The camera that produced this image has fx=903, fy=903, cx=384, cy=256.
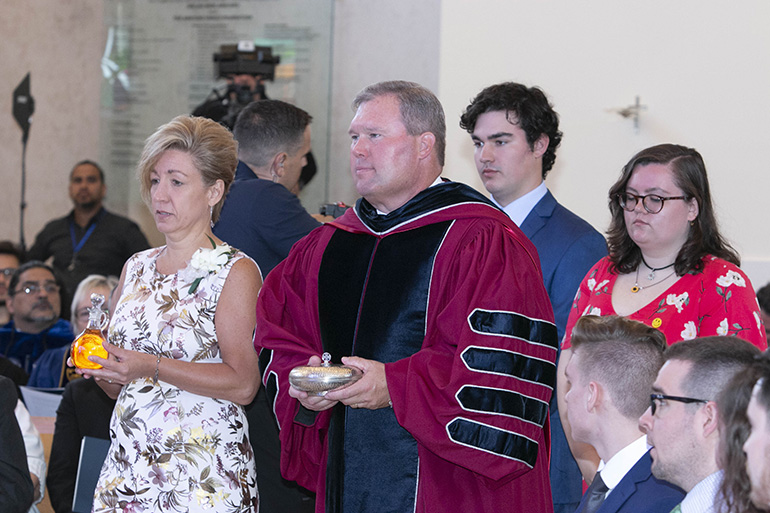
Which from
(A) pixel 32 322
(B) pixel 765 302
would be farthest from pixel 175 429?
(B) pixel 765 302

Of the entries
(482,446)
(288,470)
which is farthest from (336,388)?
(288,470)

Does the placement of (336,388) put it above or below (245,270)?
below

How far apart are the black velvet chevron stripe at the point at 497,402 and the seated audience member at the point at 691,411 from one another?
341 millimetres

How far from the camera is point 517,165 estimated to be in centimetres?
308

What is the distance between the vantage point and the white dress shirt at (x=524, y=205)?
9.96ft

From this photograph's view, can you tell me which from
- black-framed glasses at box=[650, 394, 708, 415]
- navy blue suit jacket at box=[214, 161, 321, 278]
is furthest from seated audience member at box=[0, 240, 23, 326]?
black-framed glasses at box=[650, 394, 708, 415]

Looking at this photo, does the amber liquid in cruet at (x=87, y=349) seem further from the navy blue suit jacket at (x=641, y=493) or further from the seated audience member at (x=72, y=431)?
the navy blue suit jacket at (x=641, y=493)

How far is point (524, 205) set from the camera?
3051mm

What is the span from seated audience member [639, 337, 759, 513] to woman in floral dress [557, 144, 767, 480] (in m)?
0.65

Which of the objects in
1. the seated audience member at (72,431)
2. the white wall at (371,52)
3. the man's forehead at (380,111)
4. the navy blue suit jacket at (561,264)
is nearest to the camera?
the man's forehead at (380,111)

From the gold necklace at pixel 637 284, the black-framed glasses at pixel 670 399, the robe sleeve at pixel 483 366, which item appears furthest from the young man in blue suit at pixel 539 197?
the black-framed glasses at pixel 670 399

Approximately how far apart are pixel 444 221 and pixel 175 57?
5.81 m

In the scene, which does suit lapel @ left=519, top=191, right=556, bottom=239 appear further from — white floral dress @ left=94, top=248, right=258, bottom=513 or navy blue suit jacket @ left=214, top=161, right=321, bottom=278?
white floral dress @ left=94, top=248, right=258, bottom=513

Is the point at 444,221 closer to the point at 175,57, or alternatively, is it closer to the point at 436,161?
the point at 436,161
